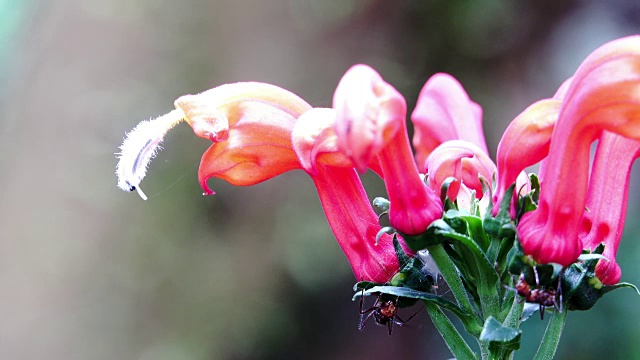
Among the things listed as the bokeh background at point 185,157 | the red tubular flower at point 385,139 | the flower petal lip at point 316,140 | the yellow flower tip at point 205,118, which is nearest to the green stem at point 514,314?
the red tubular flower at point 385,139

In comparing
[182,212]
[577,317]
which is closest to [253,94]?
[577,317]

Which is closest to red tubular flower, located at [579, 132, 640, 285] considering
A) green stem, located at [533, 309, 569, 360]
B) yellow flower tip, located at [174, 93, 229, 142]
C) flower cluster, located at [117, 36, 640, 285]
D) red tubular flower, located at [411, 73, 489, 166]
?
flower cluster, located at [117, 36, 640, 285]

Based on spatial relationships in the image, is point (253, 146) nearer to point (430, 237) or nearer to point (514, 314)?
point (430, 237)

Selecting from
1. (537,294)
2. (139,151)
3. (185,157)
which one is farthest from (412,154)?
(185,157)

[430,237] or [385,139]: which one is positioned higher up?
[385,139]

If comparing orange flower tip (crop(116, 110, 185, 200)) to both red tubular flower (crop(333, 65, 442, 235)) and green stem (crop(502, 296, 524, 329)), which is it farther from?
green stem (crop(502, 296, 524, 329))

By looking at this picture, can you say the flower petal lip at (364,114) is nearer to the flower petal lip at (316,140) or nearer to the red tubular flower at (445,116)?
the flower petal lip at (316,140)
